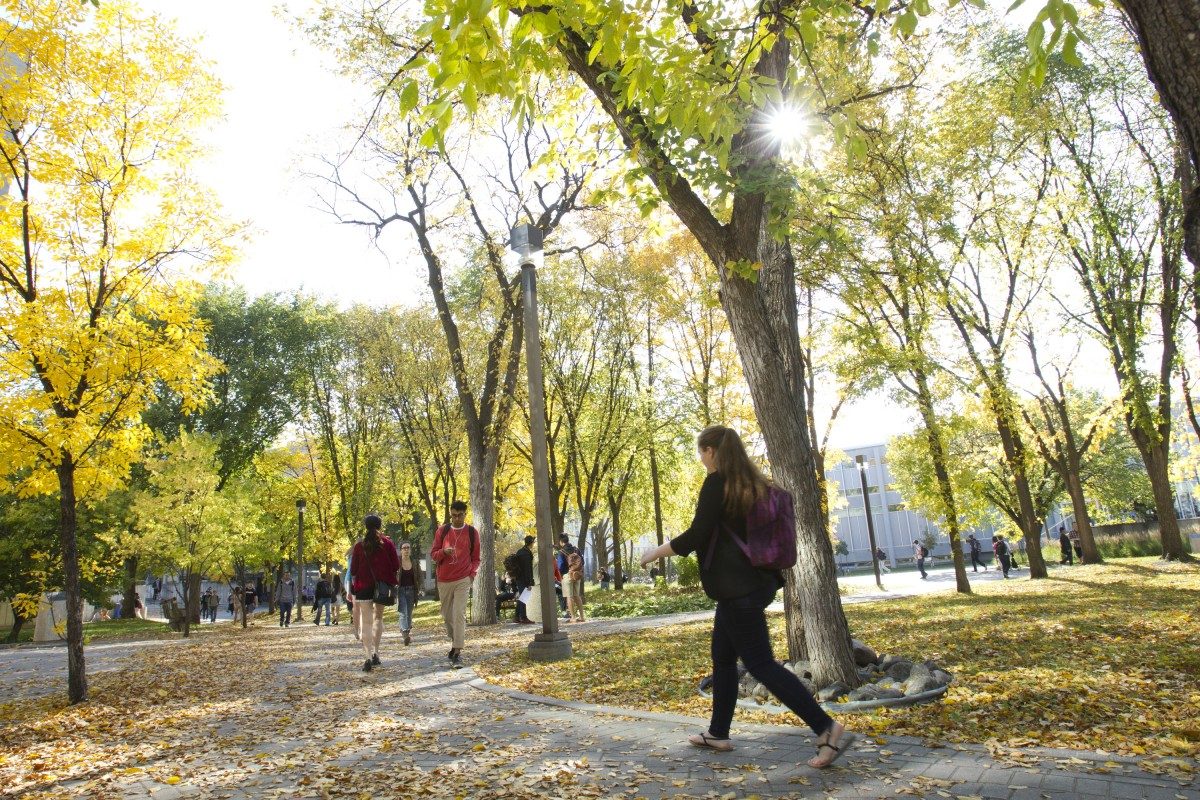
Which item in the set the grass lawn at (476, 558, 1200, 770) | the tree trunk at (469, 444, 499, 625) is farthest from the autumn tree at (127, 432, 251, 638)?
the grass lawn at (476, 558, 1200, 770)

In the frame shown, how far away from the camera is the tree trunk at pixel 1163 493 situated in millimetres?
20328

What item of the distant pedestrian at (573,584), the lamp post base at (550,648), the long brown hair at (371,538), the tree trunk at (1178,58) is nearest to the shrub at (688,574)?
the distant pedestrian at (573,584)

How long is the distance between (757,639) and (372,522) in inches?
256

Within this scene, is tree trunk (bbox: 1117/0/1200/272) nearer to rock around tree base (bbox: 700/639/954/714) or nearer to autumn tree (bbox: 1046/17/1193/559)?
rock around tree base (bbox: 700/639/954/714)

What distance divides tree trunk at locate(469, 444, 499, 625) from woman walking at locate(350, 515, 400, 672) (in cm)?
622

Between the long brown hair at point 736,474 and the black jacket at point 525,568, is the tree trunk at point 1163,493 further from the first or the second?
the long brown hair at point 736,474

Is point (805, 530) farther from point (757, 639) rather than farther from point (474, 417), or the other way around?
point (474, 417)

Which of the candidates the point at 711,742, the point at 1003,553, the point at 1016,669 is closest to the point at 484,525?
the point at 1016,669

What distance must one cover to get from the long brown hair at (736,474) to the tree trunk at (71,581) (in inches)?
276

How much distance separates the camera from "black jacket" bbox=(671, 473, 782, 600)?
13.2 ft

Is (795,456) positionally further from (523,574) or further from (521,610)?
(521,610)

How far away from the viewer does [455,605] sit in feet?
31.3

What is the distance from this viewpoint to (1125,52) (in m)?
16.8

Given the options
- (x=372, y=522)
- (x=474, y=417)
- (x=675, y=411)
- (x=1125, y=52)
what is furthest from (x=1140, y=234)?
(x=372, y=522)
